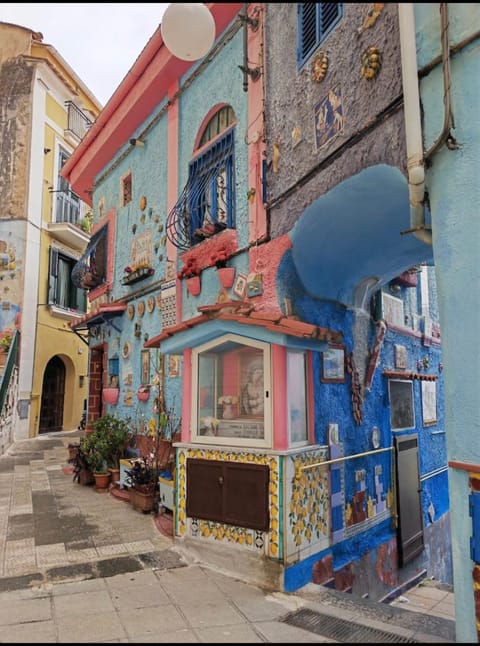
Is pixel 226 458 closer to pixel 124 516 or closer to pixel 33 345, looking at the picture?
pixel 124 516

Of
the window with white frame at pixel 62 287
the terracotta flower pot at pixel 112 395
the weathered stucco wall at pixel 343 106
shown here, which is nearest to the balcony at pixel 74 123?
the window with white frame at pixel 62 287

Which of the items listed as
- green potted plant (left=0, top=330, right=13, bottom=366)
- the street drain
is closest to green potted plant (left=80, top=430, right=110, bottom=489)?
the street drain

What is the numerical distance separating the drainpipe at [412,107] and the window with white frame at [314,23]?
4.19 ft

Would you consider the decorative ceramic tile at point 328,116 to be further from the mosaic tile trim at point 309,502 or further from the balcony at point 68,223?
the balcony at point 68,223

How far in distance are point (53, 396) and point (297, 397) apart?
46.2 feet

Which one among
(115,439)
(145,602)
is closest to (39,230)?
(115,439)

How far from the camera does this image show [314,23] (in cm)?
469

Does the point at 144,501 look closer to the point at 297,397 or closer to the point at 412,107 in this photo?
the point at 297,397

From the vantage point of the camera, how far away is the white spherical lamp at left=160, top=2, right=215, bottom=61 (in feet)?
12.6

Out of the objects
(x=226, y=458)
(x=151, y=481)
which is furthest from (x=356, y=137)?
(x=151, y=481)

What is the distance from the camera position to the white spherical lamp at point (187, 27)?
383 cm

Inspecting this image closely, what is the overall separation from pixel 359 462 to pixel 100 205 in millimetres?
8151

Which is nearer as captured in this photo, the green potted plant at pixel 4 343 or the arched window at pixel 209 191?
the arched window at pixel 209 191

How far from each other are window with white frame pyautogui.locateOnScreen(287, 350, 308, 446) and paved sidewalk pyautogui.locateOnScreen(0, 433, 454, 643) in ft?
4.48
